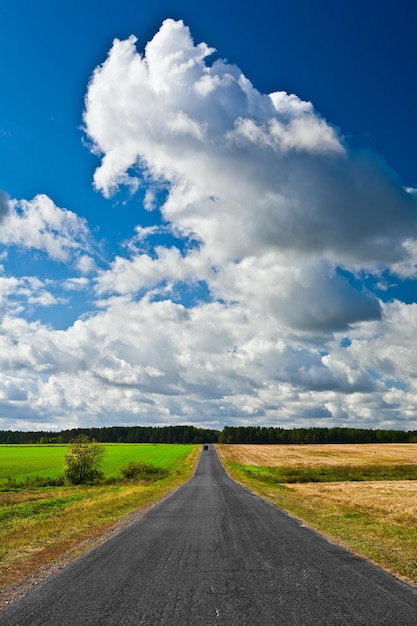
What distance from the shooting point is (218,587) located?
11.4m

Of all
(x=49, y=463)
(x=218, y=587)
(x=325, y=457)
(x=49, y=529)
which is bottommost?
(x=49, y=463)

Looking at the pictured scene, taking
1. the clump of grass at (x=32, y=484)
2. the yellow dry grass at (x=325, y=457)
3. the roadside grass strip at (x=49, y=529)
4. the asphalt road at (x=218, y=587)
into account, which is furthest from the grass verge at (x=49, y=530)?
the yellow dry grass at (x=325, y=457)

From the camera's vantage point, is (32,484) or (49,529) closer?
(49,529)

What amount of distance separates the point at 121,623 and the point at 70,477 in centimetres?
5838

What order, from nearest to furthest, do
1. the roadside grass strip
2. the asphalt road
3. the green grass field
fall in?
the asphalt road < the roadside grass strip < the green grass field

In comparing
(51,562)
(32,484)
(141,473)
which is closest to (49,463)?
(141,473)

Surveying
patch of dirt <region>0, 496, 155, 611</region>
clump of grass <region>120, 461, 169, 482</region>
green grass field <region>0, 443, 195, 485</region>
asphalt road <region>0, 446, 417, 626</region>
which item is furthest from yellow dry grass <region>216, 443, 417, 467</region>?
asphalt road <region>0, 446, 417, 626</region>

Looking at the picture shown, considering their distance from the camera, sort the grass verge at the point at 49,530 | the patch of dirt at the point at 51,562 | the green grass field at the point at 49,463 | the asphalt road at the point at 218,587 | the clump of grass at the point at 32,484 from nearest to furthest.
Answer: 1. the asphalt road at the point at 218,587
2. the patch of dirt at the point at 51,562
3. the grass verge at the point at 49,530
4. the clump of grass at the point at 32,484
5. the green grass field at the point at 49,463

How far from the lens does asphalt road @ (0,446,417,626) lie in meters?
9.24

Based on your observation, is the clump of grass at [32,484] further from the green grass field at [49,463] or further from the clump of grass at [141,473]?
the clump of grass at [141,473]

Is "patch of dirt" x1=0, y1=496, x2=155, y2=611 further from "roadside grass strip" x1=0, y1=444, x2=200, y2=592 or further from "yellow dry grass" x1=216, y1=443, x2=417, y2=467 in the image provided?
"yellow dry grass" x1=216, y1=443, x2=417, y2=467

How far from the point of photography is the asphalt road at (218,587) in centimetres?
924

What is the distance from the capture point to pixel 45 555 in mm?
16719

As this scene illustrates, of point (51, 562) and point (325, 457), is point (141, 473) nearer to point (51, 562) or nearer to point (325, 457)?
point (325, 457)
